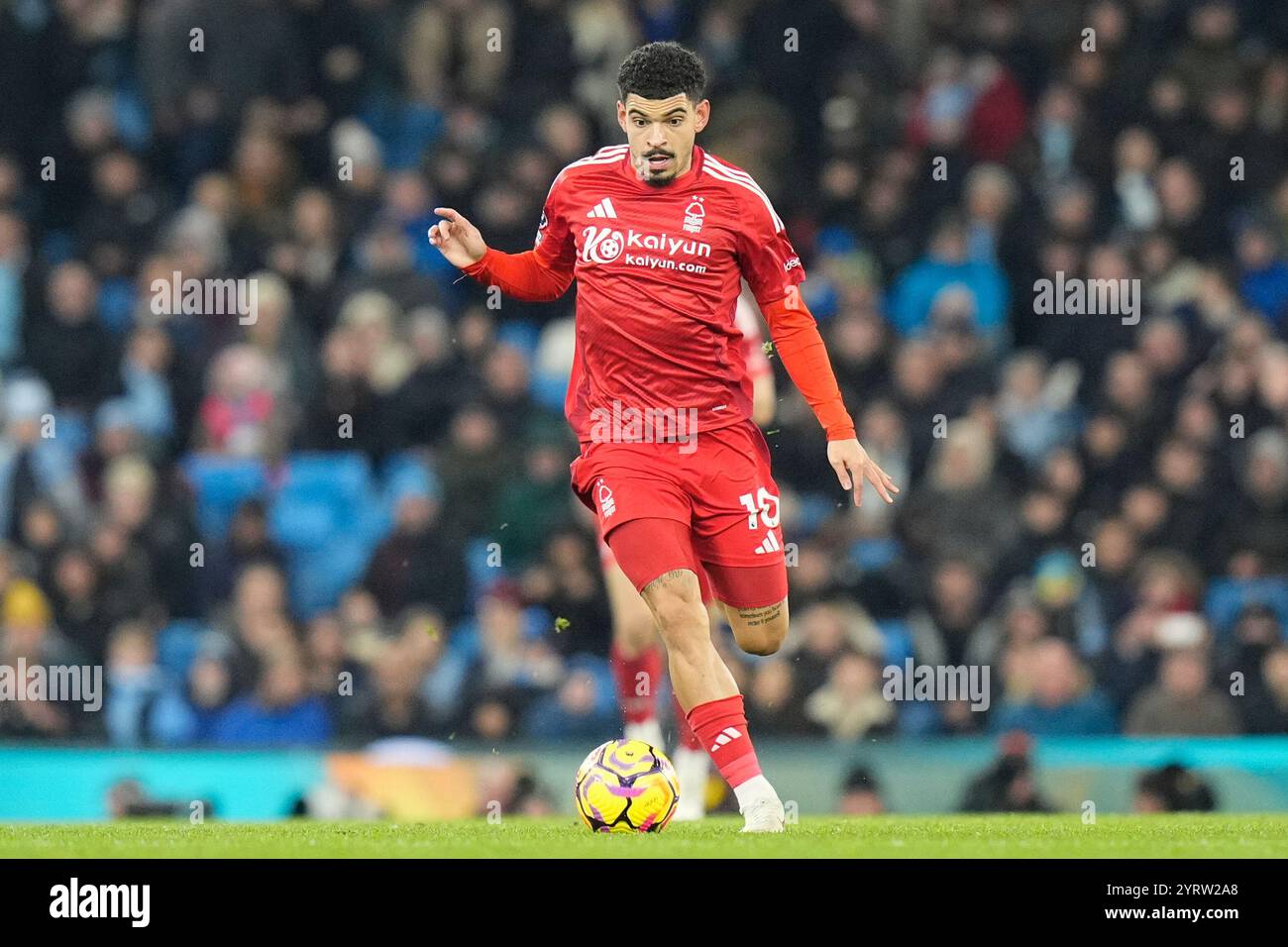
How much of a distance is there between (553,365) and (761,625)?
551 centimetres

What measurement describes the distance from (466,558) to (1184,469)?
13.1 ft

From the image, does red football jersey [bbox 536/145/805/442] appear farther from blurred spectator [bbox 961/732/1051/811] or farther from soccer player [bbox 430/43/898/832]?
blurred spectator [bbox 961/732/1051/811]

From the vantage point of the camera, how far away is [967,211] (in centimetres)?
1469

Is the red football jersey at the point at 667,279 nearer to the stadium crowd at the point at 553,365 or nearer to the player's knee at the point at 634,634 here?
the player's knee at the point at 634,634

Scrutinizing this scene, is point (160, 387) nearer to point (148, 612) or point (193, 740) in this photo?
point (148, 612)

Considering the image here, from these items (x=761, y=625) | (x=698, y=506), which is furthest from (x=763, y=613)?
(x=698, y=506)

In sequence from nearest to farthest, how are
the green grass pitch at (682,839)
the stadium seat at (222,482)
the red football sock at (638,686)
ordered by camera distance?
the green grass pitch at (682,839) < the red football sock at (638,686) < the stadium seat at (222,482)

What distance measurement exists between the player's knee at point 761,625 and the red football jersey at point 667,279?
67 cm

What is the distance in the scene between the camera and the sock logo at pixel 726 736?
7.87m

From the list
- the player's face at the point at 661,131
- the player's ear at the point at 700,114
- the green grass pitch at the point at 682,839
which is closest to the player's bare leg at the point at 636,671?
the green grass pitch at the point at 682,839

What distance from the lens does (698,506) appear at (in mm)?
8195

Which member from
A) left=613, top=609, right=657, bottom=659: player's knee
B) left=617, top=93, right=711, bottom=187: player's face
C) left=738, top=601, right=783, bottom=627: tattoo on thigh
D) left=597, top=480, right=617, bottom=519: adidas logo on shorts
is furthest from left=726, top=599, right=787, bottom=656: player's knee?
left=617, top=93, right=711, bottom=187: player's face

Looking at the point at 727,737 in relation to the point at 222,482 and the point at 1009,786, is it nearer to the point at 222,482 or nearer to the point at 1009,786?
the point at 1009,786

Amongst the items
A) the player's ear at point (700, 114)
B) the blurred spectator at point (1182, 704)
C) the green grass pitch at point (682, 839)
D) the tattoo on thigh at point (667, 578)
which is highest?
the player's ear at point (700, 114)
